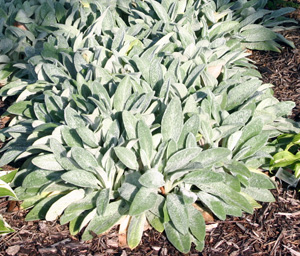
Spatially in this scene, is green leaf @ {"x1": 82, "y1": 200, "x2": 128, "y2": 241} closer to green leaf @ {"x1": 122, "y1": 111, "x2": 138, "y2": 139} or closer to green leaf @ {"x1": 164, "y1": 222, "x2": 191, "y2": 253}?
green leaf @ {"x1": 164, "y1": 222, "x2": 191, "y2": 253}

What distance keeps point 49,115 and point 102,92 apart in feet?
1.46

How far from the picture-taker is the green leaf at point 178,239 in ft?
7.34

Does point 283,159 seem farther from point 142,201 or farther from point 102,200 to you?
point 102,200

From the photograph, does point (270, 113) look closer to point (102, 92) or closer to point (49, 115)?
point (102, 92)

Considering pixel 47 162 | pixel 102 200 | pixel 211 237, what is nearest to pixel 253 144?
pixel 211 237

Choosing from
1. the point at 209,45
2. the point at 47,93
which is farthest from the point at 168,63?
the point at 47,93

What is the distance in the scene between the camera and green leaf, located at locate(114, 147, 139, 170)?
231 centimetres

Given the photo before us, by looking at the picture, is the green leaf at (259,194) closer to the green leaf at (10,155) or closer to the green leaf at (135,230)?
the green leaf at (135,230)

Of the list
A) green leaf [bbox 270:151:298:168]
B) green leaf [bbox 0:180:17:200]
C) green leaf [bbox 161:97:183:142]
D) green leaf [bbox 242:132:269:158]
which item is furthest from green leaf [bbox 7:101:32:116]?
green leaf [bbox 270:151:298:168]

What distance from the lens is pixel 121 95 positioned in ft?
8.74

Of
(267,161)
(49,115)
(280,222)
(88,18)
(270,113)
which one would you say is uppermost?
(88,18)

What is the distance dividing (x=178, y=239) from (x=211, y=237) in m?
0.22

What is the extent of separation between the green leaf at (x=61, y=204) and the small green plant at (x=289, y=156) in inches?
47.2

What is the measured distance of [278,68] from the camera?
368cm
